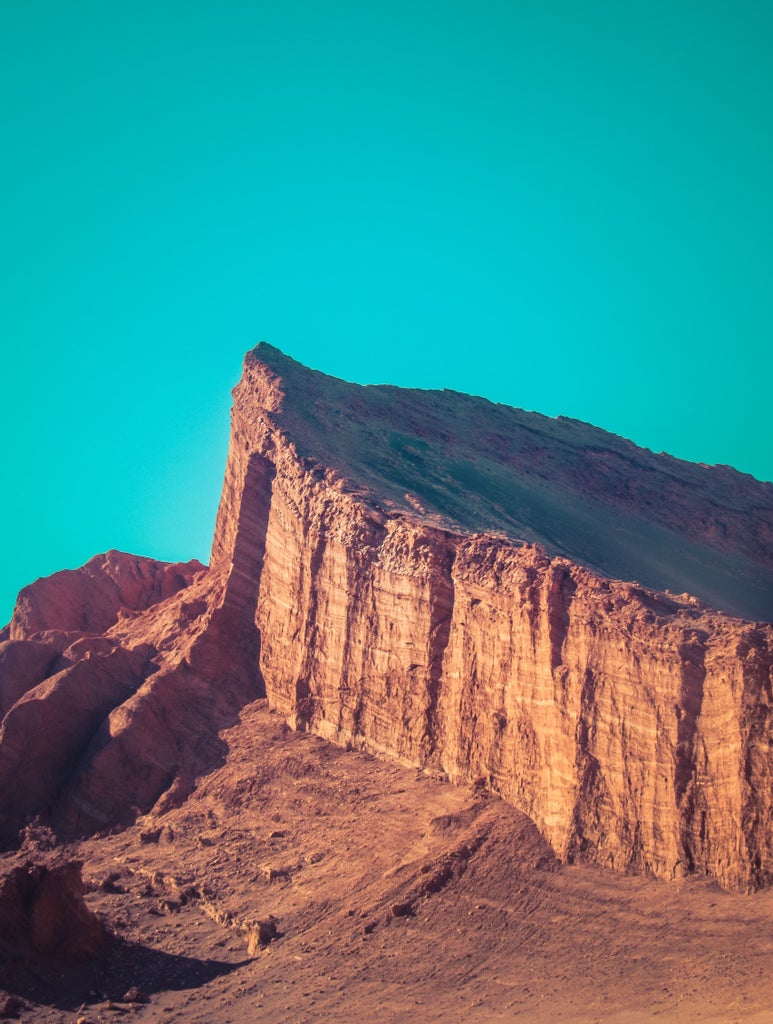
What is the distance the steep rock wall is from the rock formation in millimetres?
58

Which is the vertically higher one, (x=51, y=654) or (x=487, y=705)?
(x=51, y=654)

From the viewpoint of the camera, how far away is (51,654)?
136ft

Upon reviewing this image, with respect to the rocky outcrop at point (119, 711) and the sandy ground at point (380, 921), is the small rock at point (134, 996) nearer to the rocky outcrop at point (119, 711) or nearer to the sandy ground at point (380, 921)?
the sandy ground at point (380, 921)

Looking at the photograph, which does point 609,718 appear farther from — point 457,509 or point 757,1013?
point 457,509

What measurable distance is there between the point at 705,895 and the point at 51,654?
26.3 metres

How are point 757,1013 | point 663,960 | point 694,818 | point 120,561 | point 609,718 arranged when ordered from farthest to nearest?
point 120,561 → point 609,718 → point 694,818 → point 663,960 → point 757,1013

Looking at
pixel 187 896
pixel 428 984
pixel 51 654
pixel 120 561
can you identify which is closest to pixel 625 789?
pixel 428 984

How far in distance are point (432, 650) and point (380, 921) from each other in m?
8.05

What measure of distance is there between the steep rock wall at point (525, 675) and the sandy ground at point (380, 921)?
3.32 feet

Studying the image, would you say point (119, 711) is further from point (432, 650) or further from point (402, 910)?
point (402, 910)

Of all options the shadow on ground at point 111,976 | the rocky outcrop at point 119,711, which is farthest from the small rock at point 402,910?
the rocky outcrop at point 119,711

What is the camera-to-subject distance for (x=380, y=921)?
25.8 m

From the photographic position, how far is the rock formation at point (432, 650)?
2508 cm

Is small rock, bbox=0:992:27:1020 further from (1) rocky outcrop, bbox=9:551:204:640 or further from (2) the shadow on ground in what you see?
(1) rocky outcrop, bbox=9:551:204:640
